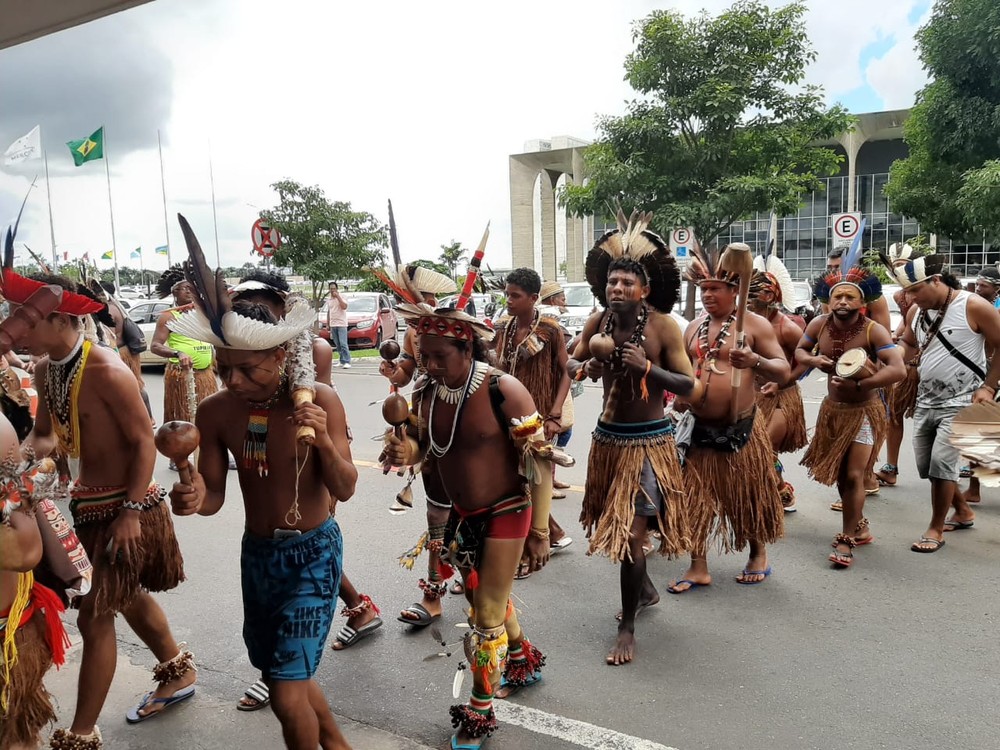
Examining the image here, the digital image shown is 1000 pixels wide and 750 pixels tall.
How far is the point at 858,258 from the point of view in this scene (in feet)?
18.1

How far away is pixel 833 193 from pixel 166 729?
44.3m

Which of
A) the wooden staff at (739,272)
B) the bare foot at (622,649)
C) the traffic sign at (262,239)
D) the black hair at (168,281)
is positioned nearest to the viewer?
the bare foot at (622,649)

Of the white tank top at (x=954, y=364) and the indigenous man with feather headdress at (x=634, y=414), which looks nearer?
the indigenous man with feather headdress at (x=634, y=414)

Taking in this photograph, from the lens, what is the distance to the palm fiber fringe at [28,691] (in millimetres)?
2467

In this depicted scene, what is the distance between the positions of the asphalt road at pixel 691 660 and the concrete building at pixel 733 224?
101 feet

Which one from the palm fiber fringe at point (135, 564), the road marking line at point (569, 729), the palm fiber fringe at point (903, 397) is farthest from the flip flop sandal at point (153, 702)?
the palm fiber fringe at point (903, 397)

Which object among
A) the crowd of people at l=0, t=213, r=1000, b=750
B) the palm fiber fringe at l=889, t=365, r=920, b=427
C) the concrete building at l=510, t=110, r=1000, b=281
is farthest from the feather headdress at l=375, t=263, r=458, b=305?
the concrete building at l=510, t=110, r=1000, b=281

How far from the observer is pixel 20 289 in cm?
282

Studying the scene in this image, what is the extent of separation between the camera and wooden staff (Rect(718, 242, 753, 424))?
4.09 meters

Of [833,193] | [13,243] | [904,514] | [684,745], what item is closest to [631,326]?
[684,745]

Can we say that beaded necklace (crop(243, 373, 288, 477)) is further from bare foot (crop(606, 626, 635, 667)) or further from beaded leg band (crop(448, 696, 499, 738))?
bare foot (crop(606, 626, 635, 667))

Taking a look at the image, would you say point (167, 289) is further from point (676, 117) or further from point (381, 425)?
point (676, 117)

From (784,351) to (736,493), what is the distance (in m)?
2.01

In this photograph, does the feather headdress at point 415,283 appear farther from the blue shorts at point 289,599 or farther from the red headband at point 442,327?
the blue shorts at point 289,599
